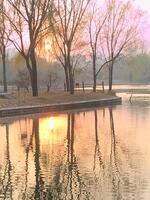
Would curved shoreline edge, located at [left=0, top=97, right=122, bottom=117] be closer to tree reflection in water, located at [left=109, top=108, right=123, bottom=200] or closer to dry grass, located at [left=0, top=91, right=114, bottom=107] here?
dry grass, located at [left=0, top=91, right=114, bottom=107]

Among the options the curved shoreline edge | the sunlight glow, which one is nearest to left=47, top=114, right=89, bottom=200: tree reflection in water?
the sunlight glow

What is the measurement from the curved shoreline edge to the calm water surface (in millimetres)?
7382

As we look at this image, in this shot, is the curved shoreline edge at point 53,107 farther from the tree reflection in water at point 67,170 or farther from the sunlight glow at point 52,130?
the tree reflection in water at point 67,170

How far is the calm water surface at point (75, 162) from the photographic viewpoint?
10.1 m

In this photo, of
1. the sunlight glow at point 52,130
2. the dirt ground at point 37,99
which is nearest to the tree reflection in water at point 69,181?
the sunlight glow at point 52,130

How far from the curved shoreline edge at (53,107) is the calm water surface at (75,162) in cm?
738

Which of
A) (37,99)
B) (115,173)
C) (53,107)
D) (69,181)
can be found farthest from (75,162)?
(37,99)

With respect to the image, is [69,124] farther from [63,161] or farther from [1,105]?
[63,161]

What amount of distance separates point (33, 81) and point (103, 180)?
27558mm

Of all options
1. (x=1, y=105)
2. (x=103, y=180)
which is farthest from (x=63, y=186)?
(x=1, y=105)

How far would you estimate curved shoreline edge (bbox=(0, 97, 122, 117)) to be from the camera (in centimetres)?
3008

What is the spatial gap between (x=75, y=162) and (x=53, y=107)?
21.1 metres

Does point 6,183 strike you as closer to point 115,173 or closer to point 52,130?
point 115,173

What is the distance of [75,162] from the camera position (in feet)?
44.0
